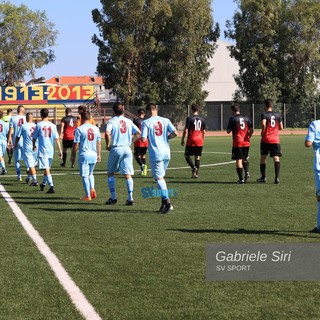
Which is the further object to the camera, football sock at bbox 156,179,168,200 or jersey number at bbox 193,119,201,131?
jersey number at bbox 193,119,201,131

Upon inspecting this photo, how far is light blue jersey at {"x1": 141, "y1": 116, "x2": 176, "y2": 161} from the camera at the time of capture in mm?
13578

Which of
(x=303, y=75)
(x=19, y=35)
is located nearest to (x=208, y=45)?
(x=303, y=75)

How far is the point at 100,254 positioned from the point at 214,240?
64.5 inches

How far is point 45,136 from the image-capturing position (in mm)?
17734

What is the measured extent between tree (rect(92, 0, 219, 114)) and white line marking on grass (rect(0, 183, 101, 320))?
→ 58.0m

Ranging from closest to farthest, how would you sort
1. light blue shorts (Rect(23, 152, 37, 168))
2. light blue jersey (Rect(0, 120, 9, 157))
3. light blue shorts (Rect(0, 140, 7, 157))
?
light blue shorts (Rect(23, 152, 37, 168)) < light blue shorts (Rect(0, 140, 7, 157)) < light blue jersey (Rect(0, 120, 9, 157))

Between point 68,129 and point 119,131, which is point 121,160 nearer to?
point 119,131

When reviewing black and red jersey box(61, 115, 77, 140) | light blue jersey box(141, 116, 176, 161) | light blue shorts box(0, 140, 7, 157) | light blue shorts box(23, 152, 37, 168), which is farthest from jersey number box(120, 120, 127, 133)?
black and red jersey box(61, 115, 77, 140)

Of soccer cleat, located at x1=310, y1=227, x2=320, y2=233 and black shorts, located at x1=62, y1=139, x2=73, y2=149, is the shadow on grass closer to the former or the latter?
soccer cleat, located at x1=310, y1=227, x2=320, y2=233

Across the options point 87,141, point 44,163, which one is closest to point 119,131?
A: point 87,141

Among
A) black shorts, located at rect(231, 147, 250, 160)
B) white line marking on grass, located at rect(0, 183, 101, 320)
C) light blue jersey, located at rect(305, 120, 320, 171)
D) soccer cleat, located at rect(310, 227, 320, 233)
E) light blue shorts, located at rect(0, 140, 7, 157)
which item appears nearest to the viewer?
white line marking on grass, located at rect(0, 183, 101, 320)

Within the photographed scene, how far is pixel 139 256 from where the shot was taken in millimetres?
9180

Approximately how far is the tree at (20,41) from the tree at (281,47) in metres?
24.3

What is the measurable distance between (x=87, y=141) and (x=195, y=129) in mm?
6186
